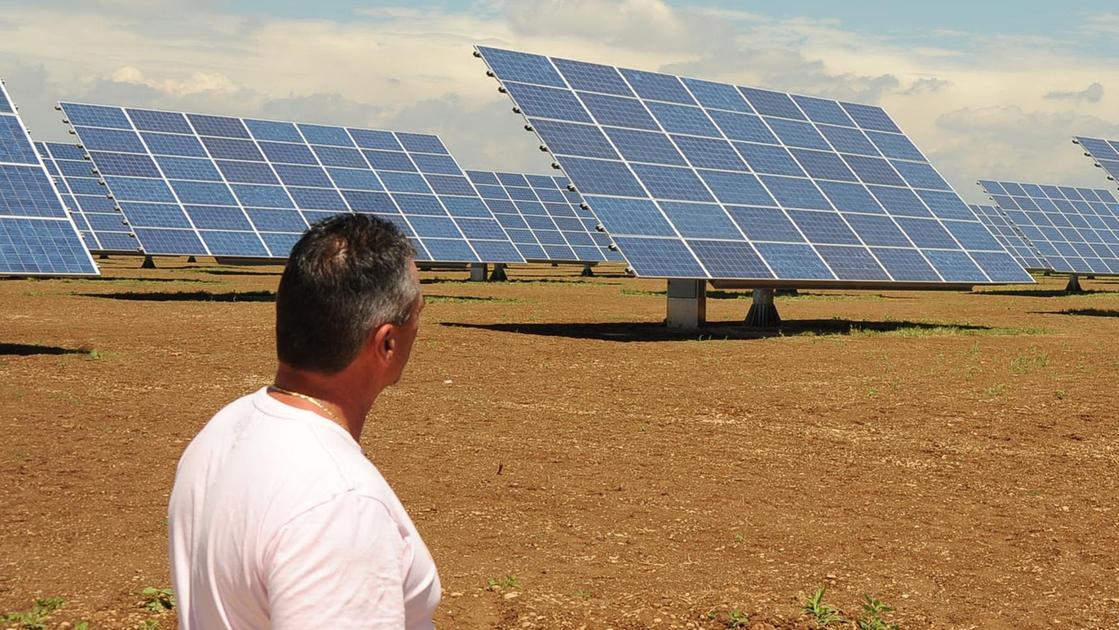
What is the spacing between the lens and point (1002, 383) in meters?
14.2

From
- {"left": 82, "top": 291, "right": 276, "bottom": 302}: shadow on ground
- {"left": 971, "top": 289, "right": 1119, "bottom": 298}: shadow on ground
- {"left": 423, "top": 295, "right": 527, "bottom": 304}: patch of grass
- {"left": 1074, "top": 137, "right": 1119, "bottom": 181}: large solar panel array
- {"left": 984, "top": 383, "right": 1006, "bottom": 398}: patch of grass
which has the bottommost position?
{"left": 82, "top": 291, "right": 276, "bottom": 302}: shadow on ground

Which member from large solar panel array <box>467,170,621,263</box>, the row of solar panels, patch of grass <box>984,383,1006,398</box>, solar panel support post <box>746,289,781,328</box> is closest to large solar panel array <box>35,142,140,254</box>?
the row of solar panels

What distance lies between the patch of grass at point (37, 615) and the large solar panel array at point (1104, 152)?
31850 millimetres

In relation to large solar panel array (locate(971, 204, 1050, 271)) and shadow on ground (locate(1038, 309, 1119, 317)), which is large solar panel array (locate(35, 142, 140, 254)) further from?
large solar panel array (locate(971, 204, 1050, 271))

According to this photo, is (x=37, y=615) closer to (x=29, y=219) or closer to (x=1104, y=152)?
(x=29, y=219)

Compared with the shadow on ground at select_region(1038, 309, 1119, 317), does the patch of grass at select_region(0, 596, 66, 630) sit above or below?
below

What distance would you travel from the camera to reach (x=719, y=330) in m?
21.4

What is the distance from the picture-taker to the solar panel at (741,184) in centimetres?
2042

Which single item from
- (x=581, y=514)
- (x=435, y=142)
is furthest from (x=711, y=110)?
(x=581, y=514)

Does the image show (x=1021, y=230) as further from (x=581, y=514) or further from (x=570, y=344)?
(x=581, y=514)

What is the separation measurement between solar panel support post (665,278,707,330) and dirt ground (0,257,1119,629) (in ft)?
4.96

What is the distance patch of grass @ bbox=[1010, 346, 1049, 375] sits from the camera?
15.5 meters

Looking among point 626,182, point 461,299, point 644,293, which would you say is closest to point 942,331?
point 626,182

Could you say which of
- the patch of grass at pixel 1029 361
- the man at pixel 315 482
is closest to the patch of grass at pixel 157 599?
the man at pixel 315 482
